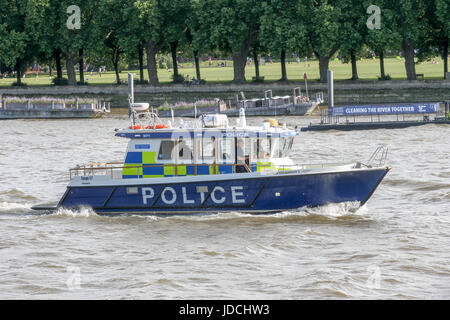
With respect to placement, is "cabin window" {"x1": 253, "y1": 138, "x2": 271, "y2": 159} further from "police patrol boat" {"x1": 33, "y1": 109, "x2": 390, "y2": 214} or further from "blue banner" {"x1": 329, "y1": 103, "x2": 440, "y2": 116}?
"blue banner" {"x1": 329, "y1": 103, "x2": 440, "y2": 116}

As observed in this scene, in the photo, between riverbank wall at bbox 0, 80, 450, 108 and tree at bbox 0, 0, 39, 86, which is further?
tree at bbox 0, 0, 39, 86

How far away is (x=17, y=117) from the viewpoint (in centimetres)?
8275

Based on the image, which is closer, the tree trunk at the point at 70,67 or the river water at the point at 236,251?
the river water at the point at 236,251

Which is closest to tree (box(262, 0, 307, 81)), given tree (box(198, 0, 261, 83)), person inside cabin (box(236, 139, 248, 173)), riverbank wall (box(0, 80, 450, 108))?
tree (box(198, 0, 261, 83))

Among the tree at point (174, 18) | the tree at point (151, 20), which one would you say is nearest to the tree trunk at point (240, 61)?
the tree at point (174, 18)

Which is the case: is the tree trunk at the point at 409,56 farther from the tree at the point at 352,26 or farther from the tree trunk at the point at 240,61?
the tree trunk at the point at 240,61

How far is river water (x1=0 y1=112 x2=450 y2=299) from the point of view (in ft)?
72.7

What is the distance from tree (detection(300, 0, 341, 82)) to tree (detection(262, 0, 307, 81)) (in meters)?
0.93

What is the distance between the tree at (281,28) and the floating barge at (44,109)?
56.6 feet

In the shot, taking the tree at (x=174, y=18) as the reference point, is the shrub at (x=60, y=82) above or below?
below

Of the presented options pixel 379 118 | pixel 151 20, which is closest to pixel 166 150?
pixel 379 118

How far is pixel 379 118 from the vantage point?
63312 mm

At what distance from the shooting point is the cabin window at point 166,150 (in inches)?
1163

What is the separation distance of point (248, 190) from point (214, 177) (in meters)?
1.16
